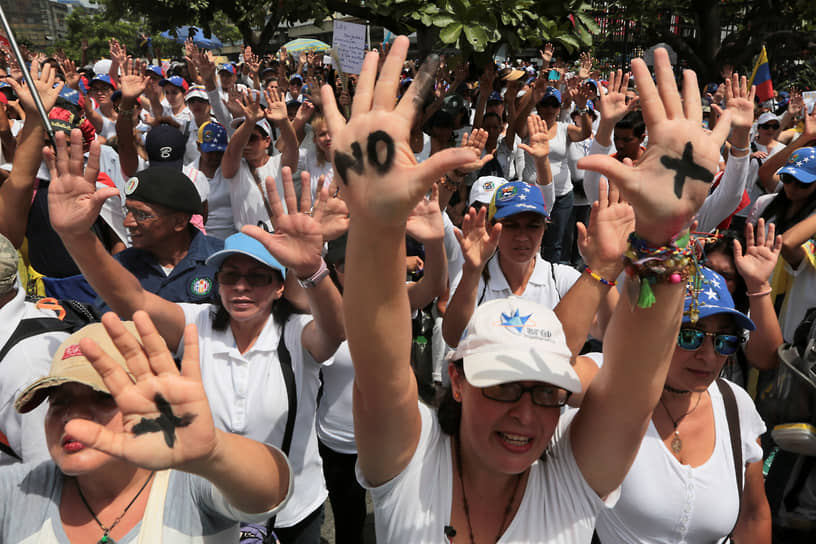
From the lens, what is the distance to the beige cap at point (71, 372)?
1418 millimetres

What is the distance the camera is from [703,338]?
6.51ft

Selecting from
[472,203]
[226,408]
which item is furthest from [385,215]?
[472,203]

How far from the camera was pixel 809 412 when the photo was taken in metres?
2.26

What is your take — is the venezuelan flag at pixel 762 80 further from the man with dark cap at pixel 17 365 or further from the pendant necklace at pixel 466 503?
the man with dark cap at pixel 17 365

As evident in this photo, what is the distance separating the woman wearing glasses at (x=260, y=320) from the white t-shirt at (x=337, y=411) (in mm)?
295

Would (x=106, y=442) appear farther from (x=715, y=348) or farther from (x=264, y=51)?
(x=264, y=51)

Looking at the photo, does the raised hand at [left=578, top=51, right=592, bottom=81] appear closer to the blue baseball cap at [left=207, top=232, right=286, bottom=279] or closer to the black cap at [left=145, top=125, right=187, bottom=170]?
the black cap at [left=145, top=125, right=187, bottom=170]

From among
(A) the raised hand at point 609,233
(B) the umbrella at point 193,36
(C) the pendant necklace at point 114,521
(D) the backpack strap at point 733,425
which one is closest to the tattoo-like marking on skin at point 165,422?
(C) the pendant necklace at point 114,521

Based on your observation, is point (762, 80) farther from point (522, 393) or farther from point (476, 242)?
point (522, 393)

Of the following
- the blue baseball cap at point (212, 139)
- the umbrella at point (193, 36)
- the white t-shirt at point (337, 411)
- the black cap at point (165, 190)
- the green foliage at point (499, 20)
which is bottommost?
the umbrella at point (193, 36)

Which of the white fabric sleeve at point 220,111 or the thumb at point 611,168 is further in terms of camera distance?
the white fabric sleeve at point 220,111

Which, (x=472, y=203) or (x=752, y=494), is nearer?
(x=752, y=494)

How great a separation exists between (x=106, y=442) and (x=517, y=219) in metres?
2.35

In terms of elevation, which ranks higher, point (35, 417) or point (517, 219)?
point (517, 219)
